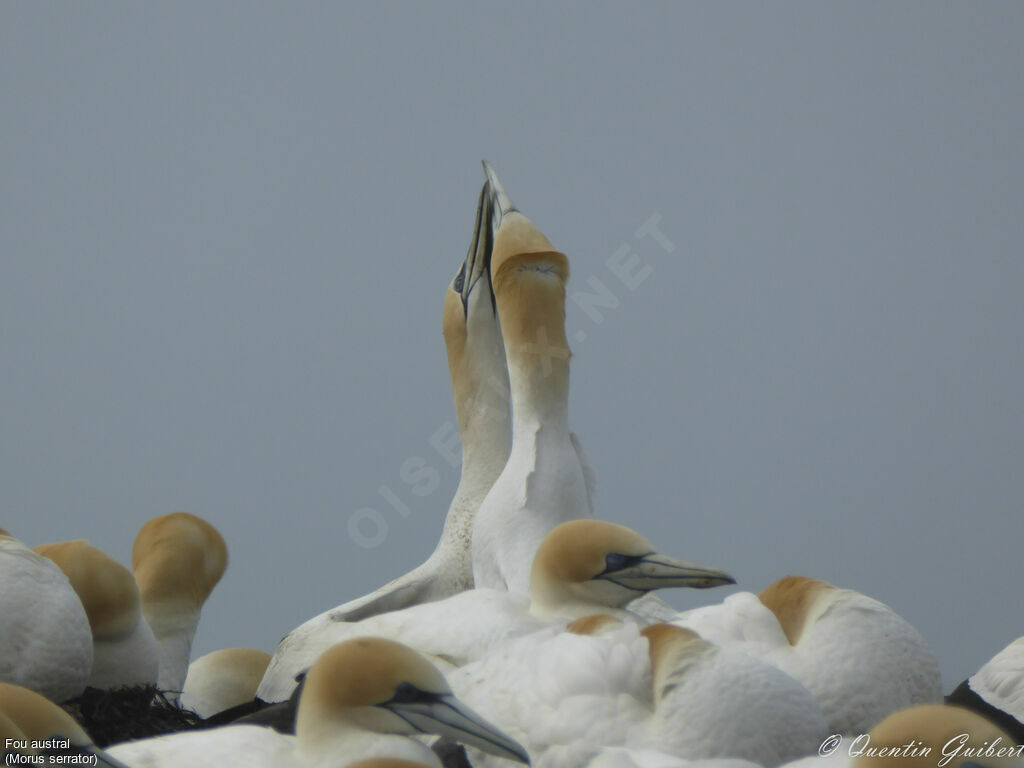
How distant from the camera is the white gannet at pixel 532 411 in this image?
3.24 metres

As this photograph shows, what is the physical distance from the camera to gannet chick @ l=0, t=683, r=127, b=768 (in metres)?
1.88

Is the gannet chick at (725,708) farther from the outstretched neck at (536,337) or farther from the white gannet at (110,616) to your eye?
the white gannet at (110,616)

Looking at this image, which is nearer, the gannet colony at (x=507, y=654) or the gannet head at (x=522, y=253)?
the gannet colony at (x=507, y=654)

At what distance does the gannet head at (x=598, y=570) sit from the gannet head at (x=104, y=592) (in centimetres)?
98

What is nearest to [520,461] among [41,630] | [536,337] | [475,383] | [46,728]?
[536,337]

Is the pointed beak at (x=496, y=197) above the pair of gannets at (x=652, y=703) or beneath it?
above

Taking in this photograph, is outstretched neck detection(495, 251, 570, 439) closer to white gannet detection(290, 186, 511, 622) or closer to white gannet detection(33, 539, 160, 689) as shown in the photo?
white gannet detection(290, 186, 511, 622)

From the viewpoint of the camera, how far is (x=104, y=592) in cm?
302

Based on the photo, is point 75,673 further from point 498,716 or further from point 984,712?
point 984,712

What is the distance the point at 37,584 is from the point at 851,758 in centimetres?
165

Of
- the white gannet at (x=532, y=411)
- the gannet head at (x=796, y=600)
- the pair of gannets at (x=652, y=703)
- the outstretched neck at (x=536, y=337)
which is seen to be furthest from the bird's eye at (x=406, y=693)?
the outstretched neck at (x=536, y=337)

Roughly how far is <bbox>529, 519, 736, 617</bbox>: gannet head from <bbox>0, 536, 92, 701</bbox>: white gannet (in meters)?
0.91

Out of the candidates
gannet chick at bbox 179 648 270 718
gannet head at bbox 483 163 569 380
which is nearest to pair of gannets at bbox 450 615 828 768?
gannet head at bbox 483 163 569 380

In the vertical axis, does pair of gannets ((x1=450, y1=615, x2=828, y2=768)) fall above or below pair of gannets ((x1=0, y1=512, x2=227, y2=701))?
below
